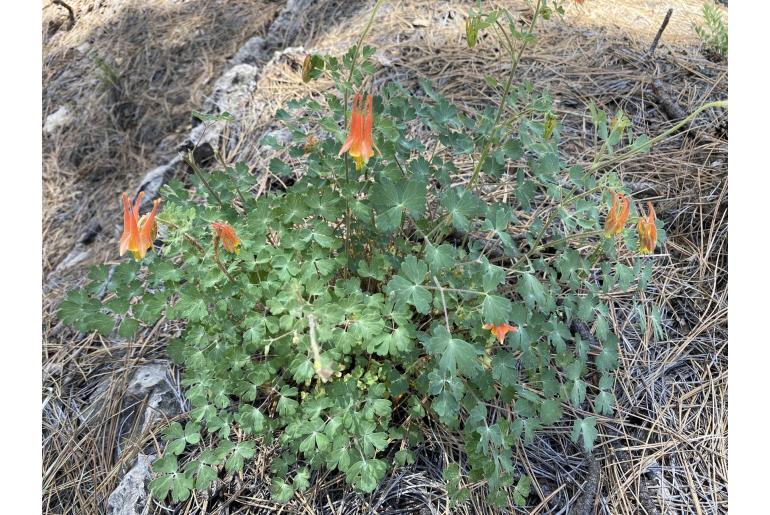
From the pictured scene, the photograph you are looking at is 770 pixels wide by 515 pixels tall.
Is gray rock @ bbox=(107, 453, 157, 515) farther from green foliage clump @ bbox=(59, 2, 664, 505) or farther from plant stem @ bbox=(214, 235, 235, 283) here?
plant stem @ bbox=(214, 235, 235, 283)

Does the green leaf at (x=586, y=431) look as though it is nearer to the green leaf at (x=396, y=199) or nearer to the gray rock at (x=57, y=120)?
the green leaf at (x=396, y=199)

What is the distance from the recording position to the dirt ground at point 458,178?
77.2 inches

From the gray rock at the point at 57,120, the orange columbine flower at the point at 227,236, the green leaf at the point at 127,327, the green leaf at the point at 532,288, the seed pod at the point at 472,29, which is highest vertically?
the seed pod at the point at 472,29

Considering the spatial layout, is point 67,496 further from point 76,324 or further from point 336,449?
point 336,449

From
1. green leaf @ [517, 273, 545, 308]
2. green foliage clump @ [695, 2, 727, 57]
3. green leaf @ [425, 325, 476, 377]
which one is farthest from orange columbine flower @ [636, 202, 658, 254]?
green foliage clump @ [695, 2, 727, 57]

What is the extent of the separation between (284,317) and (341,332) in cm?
18

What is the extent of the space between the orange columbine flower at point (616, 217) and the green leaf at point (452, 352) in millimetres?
580

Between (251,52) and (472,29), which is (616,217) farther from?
(251,52)

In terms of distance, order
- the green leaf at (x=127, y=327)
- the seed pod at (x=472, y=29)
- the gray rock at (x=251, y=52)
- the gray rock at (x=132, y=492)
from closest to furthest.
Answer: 1. the seed pod at (x=472, y=29)
2. the green leaf at (x=127, y=327)
3. the gray rock at (x=132, y=492)
4. the gray rock at (x=251, y=52)

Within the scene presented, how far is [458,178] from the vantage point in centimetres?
266

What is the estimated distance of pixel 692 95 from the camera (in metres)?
2.89

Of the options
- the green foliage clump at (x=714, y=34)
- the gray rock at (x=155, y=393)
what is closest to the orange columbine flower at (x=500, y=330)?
the gray rock at (x=155, y=393)

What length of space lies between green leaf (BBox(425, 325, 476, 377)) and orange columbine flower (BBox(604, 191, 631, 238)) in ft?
1.90

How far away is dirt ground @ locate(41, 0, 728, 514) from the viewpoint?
Result: 1.96 meters
